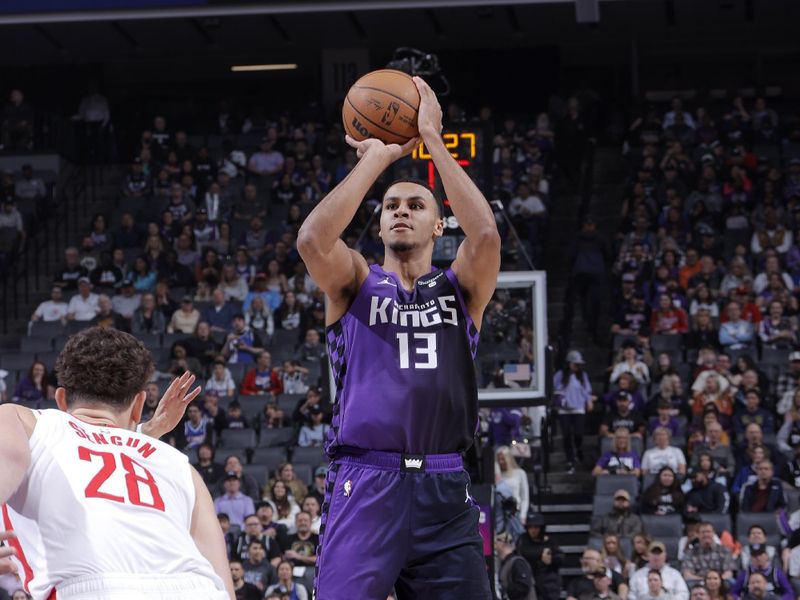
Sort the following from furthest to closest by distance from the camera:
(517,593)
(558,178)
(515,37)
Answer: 1. (515,37)
2. (558,178)
3. (517,593)

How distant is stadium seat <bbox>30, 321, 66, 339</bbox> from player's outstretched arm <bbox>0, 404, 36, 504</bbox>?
1757 centimetres

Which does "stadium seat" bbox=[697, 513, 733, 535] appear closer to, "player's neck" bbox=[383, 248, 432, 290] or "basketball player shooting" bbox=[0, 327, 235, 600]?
"player's neck" bbox=[383, 248, 432, 290]

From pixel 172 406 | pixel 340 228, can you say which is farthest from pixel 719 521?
pixel 172 406

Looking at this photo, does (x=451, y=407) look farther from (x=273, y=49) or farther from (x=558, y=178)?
(x=273, y=49)

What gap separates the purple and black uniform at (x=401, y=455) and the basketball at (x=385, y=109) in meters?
0.76

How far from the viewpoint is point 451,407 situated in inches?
233

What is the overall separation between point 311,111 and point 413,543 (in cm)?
2153

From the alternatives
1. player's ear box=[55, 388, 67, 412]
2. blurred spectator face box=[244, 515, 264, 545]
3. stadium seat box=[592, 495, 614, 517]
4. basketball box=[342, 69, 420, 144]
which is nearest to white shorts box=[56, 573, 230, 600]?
player's ear box=[55, 388, 67, 412]

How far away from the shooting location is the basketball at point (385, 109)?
638 cm

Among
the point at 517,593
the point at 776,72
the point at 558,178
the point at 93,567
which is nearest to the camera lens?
the point at 93,567

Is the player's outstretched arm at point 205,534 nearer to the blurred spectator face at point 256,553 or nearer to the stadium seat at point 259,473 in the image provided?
the blurred spectator face at point 256,553

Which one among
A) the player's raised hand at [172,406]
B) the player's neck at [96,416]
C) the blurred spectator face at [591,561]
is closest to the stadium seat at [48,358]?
the blurred spectator face at [591,561]

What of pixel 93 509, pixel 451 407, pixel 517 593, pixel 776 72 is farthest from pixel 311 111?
pixel 93 509

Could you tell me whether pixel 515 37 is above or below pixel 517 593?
above
